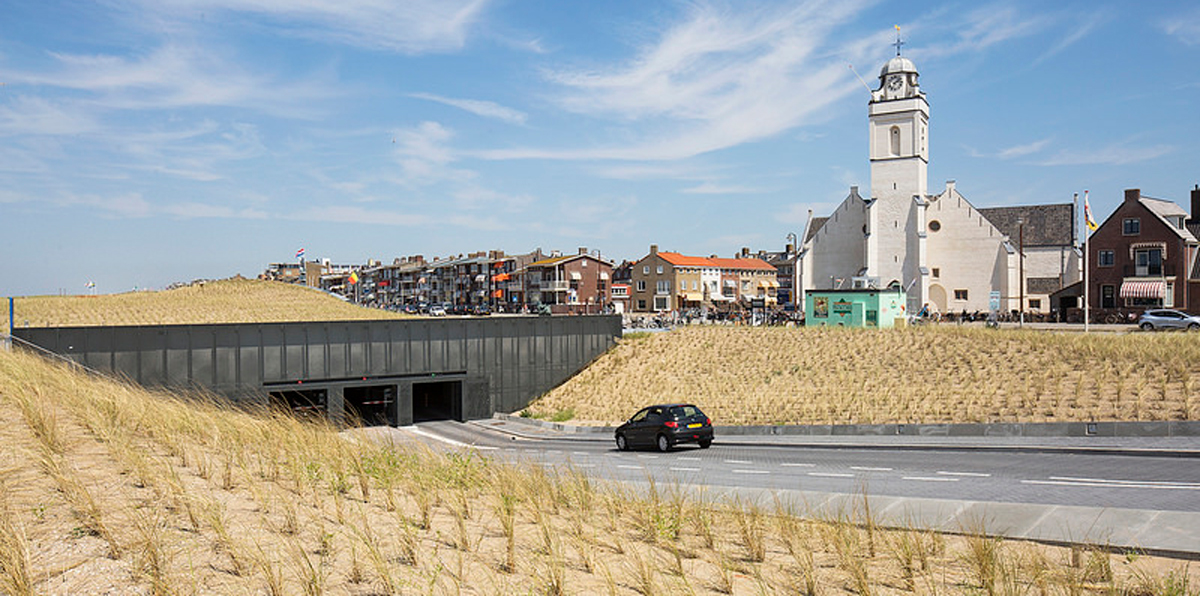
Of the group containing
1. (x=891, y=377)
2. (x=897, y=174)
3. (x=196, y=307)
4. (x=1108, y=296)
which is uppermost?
(x=897, y=174)

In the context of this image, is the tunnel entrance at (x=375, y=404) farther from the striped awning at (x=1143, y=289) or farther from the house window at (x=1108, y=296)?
the house window at (x=1108, y=296)

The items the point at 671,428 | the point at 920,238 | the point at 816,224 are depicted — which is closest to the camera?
the point at 671,428

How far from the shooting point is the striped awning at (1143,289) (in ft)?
184

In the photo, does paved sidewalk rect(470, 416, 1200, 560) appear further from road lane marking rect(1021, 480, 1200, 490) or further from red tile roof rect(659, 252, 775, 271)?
red tile roof rect(659, 252, 775, 271)

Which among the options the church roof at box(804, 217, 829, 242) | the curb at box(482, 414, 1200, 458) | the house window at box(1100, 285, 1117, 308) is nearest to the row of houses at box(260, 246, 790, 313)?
the church roof at box(804, 217, 829, 242)

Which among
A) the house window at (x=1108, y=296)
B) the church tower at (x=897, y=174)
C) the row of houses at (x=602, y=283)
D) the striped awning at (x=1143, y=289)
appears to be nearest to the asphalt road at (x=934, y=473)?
the striped awning at (x=1143, y=289)

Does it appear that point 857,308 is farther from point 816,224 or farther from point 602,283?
point 602,283

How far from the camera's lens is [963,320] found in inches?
2350

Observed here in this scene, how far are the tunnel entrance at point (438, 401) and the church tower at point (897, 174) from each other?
42614 mm

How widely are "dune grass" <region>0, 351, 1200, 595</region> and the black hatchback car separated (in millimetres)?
13144

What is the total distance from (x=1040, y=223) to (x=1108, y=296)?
18.1m

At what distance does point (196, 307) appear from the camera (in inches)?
2933

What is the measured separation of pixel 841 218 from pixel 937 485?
6618cm

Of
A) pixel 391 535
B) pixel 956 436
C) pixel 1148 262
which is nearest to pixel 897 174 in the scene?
pixel 1148 262
